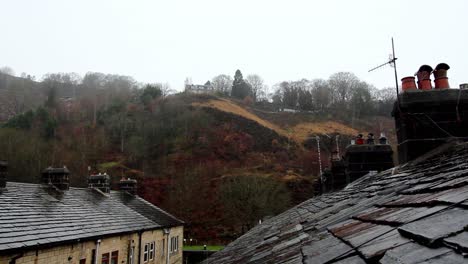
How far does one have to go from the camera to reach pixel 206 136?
67.2m

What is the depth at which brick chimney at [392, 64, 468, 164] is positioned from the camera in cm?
651

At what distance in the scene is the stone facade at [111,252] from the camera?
11.5 m

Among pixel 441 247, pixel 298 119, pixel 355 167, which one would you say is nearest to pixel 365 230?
pixel 441 247

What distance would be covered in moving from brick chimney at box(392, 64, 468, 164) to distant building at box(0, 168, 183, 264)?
1100cm

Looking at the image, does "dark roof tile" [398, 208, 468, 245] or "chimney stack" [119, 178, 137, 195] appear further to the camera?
"chimney stack" [119, 178, 137, 195]

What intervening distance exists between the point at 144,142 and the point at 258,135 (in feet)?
73.0

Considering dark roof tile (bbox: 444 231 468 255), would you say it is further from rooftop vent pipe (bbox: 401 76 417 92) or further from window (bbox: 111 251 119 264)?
window (bbox: 111 251 119 264)

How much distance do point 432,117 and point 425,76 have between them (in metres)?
0.85

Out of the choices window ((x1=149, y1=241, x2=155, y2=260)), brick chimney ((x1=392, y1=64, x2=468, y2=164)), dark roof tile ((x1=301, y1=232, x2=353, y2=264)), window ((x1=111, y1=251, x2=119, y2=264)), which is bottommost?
window ((x1=149, y1=241, x2=155, y2=260))

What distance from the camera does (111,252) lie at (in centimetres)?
1689

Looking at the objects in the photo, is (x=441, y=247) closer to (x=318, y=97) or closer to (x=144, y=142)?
(x=144, y=142)

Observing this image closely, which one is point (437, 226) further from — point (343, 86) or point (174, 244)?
point (343, 86)

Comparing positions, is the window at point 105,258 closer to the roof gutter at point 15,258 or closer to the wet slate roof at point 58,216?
the wet slate roof at point 58,216

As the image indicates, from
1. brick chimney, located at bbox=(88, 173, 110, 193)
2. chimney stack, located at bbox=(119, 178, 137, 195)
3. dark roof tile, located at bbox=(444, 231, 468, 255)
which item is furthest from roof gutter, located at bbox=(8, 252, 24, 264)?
chimney stack, located at bbox=(119, 178, 137, 195)
